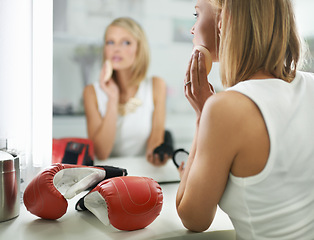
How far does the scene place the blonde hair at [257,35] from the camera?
724mm

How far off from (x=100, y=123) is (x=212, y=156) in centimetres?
57

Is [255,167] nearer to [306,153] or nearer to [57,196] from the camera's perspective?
[306,153]

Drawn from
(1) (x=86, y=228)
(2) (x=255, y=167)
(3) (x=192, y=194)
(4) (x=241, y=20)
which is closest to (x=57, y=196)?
(1) (x=86, y=228)

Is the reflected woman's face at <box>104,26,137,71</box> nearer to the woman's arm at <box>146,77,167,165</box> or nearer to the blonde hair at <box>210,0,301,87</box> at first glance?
the woman's arm at <box>146,77,167,165</box>

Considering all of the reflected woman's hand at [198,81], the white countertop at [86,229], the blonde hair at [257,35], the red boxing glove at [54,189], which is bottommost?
the white countertop at [86,229]

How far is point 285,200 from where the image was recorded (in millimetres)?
710

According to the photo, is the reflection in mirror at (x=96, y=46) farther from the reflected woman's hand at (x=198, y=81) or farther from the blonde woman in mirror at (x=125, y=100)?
the reflected woman's hand at (x=198, y=81)

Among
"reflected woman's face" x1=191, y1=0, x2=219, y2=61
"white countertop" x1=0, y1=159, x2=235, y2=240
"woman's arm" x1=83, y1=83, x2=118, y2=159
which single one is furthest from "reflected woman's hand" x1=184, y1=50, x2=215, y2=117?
"woman's arm" x1=83, y1=83, x2=118, y2=159

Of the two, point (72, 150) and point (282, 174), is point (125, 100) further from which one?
point (282, 174)

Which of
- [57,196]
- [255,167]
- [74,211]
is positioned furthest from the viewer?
[74,211]

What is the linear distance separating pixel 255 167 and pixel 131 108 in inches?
24.3

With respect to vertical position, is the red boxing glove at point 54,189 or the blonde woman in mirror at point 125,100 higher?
the blonde woman in mirror at point 125,100

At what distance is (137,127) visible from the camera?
1237mm

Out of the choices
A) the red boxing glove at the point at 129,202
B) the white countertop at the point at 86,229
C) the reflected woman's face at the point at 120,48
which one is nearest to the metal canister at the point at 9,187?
the white countertop at the point at 86,229
